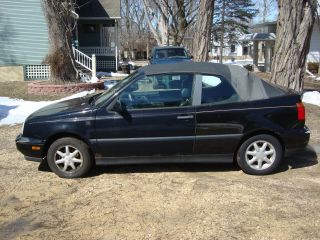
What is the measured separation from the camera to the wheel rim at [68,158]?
594 centimetres

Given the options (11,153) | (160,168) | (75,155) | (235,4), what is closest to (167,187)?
(160,168)

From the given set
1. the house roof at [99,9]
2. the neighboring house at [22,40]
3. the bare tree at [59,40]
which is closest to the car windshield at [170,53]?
the bare tree at [59,40]

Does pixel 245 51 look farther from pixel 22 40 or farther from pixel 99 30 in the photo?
pixel 22 40

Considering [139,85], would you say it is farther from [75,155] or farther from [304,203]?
[304,203]

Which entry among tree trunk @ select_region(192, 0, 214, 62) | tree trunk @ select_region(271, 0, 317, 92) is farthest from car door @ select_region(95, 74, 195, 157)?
tree trunk @ select_region(192, 0, 214, 62)

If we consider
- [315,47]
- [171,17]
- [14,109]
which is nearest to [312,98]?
[14,109]

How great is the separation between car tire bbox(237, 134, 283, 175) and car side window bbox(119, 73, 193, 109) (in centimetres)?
102

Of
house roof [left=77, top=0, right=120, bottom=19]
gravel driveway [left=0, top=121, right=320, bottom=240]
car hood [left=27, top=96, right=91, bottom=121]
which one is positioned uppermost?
house roof [left=77, top=0, right=120, bottom=19]

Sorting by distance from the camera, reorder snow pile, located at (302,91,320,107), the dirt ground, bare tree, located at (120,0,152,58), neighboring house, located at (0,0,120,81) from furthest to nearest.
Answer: bare tree, located at (120,0,152,58) → neighboring house, located at (0,0,120,81) → snow pile, located at (302,91,320,107) → the dirt ground

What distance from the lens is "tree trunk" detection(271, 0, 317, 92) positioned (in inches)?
398

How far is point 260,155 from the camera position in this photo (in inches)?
234

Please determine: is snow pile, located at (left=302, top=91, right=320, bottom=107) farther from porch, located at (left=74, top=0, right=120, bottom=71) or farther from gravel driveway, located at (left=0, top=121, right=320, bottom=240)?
porch, located at (left=74, top=0, right=120, bottom=71)

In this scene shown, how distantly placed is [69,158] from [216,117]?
2052 millimetres

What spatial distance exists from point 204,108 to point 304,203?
1741 mm
